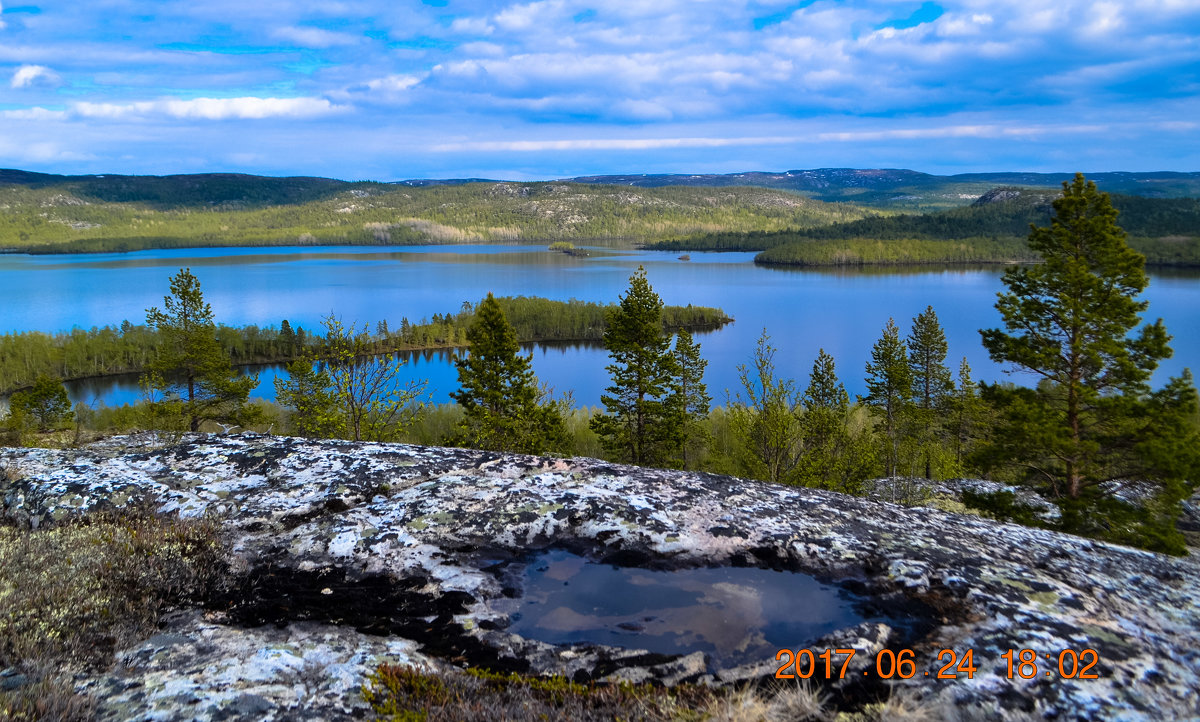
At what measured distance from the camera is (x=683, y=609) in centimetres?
357

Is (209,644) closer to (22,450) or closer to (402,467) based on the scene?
(402,467)

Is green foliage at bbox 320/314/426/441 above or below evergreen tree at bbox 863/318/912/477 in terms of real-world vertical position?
above

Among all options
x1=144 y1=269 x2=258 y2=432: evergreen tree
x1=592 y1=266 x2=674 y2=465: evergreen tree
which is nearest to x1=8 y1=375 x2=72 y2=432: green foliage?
x1=144 y1=269 x2=258 y2=432: evergreen tree

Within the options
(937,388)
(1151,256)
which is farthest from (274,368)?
(1151,256)

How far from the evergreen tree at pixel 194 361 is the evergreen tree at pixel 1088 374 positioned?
31.9 metres

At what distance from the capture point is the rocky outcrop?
9.03 ft

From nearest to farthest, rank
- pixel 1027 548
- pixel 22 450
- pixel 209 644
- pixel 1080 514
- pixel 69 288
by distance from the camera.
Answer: pixel 209 644, pixel 1027 548, pixel 22 450, pixel 1080 514, pixel 69 288

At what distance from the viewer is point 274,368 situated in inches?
3900

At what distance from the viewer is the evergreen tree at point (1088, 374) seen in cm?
1388

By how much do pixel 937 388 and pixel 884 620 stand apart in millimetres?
57768

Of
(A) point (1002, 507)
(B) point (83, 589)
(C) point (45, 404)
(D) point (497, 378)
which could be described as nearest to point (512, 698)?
(B) point (83, 589)

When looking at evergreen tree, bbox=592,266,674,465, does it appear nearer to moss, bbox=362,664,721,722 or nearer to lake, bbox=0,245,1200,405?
moss, bbox=362,664,721,722
